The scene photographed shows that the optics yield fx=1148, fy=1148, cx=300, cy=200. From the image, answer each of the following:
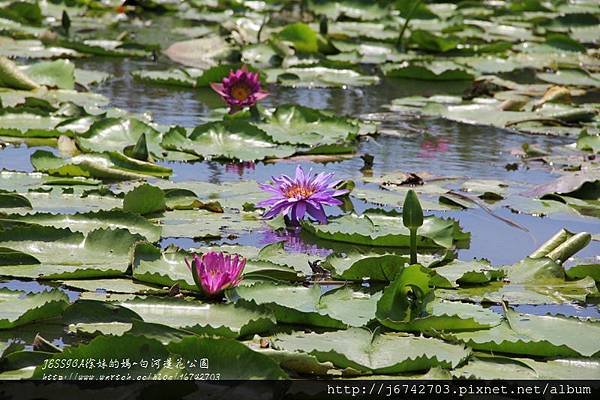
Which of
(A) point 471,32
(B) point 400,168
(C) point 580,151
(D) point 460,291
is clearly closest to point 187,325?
(D) point 460,291

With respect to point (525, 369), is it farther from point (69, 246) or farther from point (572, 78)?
point (572, 78)

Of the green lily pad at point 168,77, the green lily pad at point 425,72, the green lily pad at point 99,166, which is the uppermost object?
the green lily pad at point 99,166

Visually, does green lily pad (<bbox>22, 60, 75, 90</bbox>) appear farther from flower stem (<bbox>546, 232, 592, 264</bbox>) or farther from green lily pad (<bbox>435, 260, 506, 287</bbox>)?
flower stem (<bbox>546, 232, 592, 264</bbox>)

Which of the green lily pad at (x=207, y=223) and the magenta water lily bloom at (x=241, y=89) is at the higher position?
the green lily pad at (x=207, y=223)

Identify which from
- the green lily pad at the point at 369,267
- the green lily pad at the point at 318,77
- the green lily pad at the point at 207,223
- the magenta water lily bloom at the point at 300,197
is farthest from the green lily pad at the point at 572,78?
the green lily pad at the point at 369,267

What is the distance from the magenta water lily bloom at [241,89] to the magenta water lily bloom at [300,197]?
1.64 meters

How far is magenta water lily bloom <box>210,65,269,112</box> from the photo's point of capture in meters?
5.00

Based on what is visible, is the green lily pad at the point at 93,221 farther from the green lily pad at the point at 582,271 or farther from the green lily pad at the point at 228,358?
the green lily pad at the point at 582,271

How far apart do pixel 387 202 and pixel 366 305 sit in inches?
40.9

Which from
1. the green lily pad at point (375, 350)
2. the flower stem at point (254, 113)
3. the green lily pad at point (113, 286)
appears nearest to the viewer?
the green lily pad at point (375, 350)

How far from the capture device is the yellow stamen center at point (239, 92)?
5016mm

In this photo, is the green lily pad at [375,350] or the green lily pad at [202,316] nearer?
the green lily pad at [375,350]

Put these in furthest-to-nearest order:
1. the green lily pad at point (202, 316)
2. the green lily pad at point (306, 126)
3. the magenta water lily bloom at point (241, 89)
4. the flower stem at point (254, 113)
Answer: the magenta water lily bloom at point (241, 89) < the flower stem at point (254, 113) < the green lily pad at point (306, 126) < the green lily pad at point (202, 316)

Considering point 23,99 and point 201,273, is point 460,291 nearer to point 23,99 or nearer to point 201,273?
point 201,273
